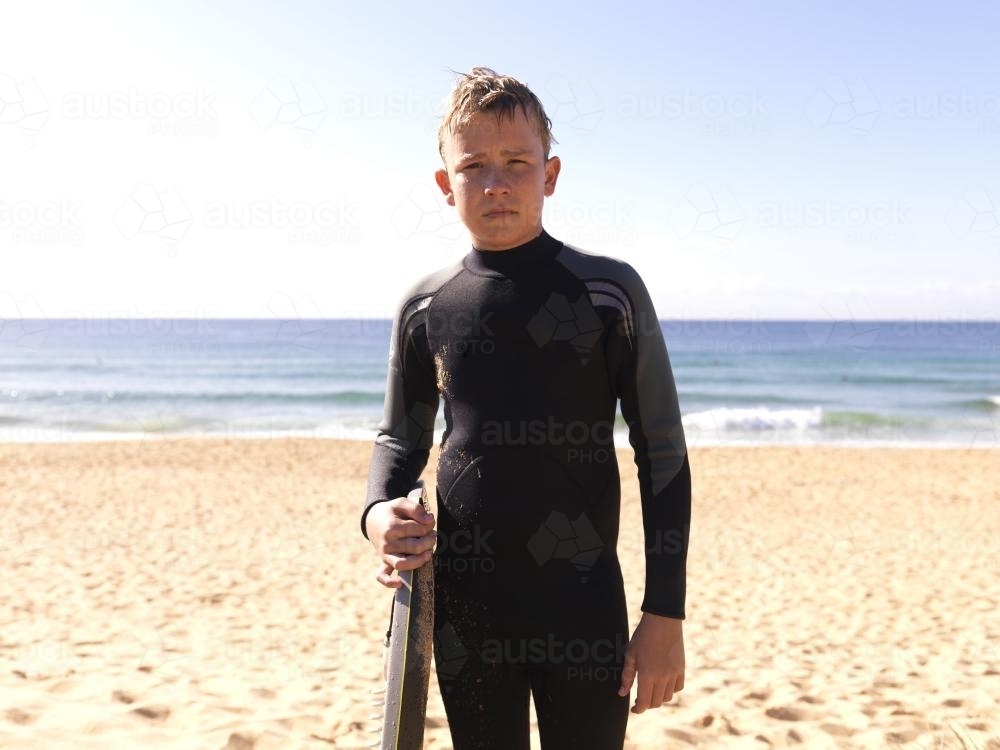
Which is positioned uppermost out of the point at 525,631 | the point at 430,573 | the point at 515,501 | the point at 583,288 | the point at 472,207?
the point at 472,207

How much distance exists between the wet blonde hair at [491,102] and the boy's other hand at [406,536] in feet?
2.90

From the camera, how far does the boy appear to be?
1721 mm

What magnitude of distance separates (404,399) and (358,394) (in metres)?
31.3

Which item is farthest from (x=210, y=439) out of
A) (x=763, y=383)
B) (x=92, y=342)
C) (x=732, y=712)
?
(x=92, y=342)

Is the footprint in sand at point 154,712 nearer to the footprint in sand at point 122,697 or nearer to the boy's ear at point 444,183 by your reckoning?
the footprint in sand at point 122,697

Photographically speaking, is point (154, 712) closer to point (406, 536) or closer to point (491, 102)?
point (406, 536)

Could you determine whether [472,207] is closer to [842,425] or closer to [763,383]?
[842,425]

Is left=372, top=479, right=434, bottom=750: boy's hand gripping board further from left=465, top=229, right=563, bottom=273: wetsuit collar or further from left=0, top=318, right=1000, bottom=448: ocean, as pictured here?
left=0, top=318, right=1000, bottom=448: ocean

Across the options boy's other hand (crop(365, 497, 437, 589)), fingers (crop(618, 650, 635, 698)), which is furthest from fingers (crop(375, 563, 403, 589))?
fingers (crop(618, 650, 635, 698))

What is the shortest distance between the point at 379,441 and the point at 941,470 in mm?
16366

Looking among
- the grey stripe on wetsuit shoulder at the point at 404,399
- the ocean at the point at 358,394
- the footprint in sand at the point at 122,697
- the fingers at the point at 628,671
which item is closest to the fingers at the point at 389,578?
the grey stripe on wetsuit shoulder at the point at 404,399

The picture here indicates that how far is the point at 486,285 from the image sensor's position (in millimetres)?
1873

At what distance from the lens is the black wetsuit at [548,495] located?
173cm

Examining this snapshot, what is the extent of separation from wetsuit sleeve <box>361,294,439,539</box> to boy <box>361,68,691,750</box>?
82 millimetres
